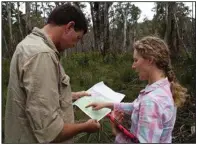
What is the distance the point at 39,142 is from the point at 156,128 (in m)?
0.67

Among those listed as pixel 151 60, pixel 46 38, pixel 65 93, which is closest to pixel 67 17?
pixel 46 38

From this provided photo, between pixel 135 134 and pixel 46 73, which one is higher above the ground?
pixel 46 73

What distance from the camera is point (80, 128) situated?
195 centimetres

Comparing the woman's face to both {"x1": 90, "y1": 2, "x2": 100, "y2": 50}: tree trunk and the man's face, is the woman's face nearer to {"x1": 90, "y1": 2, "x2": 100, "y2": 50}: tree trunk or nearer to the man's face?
the man's face

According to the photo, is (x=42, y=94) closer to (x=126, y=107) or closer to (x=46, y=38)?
(x=46, y=38)

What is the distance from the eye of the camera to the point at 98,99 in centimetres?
233

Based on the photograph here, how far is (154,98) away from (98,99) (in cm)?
56

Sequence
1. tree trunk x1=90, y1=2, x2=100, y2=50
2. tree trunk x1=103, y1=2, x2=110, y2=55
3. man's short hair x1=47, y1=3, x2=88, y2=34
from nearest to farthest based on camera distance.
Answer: man's short hair x1=47, y1=3, x2=88, y2=34 → tree trunk x1=103, y1=2, x2=110, y2=55 → tree trunk x1=90, y1=2, x2=100, y2=50

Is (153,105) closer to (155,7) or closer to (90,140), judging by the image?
(90,140)

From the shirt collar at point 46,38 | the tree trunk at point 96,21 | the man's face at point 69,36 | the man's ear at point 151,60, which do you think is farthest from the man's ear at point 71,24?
the tree trunk at point 96,21

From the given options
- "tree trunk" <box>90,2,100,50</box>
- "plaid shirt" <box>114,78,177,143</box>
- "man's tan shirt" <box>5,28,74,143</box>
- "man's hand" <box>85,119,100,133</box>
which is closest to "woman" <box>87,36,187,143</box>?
"plaid shirt" <box>114,78,177,143</box>

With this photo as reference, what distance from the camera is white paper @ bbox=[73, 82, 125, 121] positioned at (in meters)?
2.23

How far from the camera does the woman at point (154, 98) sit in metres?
1.86

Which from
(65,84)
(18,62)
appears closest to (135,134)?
(65,84)
